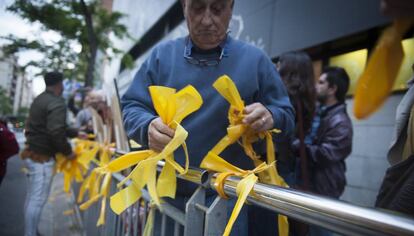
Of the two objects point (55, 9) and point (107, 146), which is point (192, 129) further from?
point (55, 9)

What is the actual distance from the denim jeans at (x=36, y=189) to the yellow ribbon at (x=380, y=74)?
403cm

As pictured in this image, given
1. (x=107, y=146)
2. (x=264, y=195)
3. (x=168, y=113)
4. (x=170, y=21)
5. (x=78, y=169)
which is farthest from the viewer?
(x=170, y=21)

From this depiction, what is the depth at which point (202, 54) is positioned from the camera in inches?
64.4

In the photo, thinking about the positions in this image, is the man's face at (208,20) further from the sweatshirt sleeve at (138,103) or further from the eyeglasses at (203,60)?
the sweatshirt sleeve at (138,103)

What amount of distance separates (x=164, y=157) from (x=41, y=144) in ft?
10.3

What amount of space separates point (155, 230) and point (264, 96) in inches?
29.5

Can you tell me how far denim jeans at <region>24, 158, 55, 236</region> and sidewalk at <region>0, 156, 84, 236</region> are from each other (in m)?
0.55

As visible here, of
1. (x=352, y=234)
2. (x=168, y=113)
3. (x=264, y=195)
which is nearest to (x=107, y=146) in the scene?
(x=168, y=113)

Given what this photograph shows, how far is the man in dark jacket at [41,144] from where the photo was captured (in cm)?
383

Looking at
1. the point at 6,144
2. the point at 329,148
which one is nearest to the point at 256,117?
the point at 329,148

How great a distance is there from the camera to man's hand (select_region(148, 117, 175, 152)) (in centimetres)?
124

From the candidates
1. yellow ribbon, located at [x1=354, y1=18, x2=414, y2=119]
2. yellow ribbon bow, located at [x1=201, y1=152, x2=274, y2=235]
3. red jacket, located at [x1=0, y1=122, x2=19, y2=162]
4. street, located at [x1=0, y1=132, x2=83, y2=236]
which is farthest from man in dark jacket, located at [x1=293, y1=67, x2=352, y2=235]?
red jacket, located at [x1=0, y1=122, x2=19, y2=162]

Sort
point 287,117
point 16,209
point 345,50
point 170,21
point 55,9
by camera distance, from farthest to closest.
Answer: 1. point 170,21
2. point 55,9
3. point 16,209
4. point 345,50
5. point 287,117

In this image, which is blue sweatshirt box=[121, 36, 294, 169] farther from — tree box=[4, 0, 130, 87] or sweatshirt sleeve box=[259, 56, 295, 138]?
tree box=[4, 0, 130, 87]
